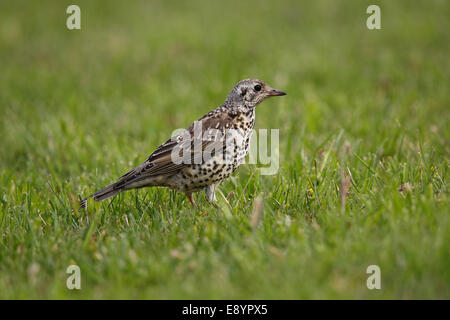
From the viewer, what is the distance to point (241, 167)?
6023 mm

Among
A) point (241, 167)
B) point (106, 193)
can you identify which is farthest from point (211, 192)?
point (241, 167)

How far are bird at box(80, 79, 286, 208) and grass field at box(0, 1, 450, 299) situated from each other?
228mm

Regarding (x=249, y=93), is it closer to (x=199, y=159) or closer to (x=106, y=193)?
(x=199, y=159)

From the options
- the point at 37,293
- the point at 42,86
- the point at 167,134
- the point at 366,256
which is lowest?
the point at 37,293

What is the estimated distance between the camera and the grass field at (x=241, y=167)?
11.2 feet

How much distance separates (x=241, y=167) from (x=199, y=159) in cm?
120

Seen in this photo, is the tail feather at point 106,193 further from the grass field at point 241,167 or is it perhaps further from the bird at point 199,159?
the grass field at point 241,167

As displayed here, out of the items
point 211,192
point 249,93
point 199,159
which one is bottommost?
point 211,192

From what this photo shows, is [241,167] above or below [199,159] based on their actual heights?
below

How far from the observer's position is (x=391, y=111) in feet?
24.3

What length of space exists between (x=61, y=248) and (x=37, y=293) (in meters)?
0.60

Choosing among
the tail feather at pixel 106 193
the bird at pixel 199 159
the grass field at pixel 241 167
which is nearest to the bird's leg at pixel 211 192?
the bird at pixel 199 159
